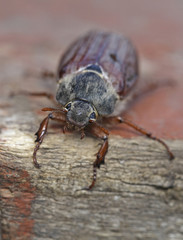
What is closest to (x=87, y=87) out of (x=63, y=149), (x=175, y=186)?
(x=63, y=149)

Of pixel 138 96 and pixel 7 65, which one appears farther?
pixel 7 65

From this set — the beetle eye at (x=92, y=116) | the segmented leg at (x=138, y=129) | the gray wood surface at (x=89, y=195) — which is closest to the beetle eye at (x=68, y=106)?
the beetle eye at (x=92, y=116)

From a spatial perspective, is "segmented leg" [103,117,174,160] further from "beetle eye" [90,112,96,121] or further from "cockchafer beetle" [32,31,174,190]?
"beetle eye" [90,112,96,121]

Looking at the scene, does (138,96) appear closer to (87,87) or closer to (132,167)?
(87,87)

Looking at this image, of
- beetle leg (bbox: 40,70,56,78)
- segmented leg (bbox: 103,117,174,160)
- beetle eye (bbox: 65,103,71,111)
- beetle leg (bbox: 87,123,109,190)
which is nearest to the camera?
beetle leg (bbox: 87,123,109,190)

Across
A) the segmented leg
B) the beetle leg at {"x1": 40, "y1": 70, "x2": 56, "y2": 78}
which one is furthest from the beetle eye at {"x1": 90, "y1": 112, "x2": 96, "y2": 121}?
the beetle leg at {"x1": 40, "y1": 70, "x2": 56, "y2": 78}

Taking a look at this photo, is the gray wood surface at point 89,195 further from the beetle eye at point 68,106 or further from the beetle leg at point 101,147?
the beetle eye at point 68,106

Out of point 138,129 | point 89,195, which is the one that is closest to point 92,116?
point 138,129
